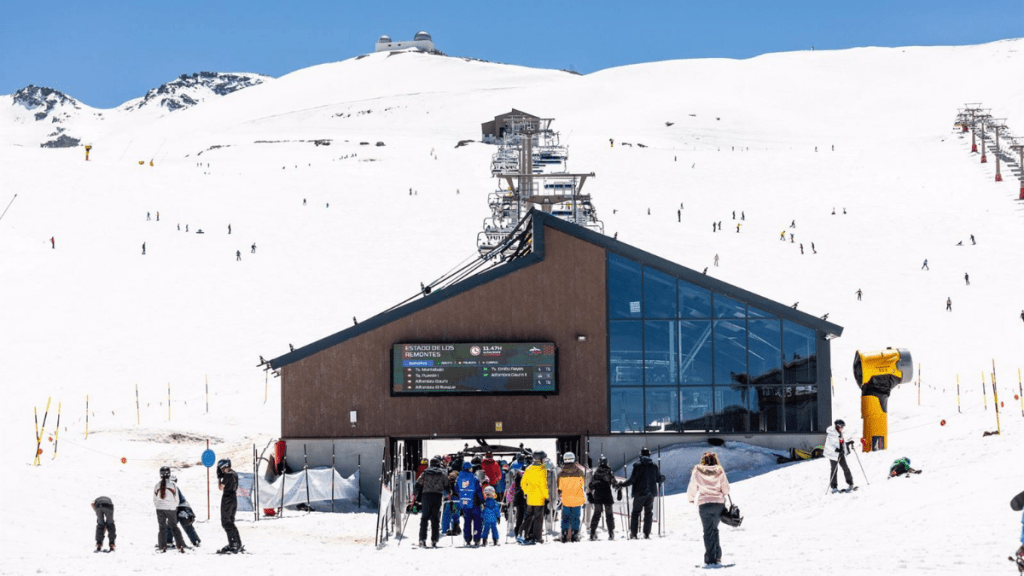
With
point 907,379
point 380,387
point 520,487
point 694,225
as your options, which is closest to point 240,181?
point 694,225

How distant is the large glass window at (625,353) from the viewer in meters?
31.1

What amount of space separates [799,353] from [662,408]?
11.1 ft

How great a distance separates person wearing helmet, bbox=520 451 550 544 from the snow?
748mm

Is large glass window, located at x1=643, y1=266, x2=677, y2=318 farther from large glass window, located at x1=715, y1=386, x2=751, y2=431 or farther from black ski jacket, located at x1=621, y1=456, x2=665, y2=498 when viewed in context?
black ski jacket, located at x1=621, y1=456, x2=665, y2=498

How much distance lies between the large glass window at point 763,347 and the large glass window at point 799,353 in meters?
0.17

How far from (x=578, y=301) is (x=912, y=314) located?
1098 inches

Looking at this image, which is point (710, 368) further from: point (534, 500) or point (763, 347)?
point (534, 500)

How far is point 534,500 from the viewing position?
716 inches

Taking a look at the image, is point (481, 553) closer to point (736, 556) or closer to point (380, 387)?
point (736, 556)

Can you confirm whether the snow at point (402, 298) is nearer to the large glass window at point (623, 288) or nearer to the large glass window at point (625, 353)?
the large glass window at point (625, 353)

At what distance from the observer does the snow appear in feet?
55.8

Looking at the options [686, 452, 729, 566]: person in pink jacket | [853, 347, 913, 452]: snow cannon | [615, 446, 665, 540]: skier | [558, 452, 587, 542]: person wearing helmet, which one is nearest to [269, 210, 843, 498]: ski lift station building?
[853, 347, 913, 452]: snow cannon

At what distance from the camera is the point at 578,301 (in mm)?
31500

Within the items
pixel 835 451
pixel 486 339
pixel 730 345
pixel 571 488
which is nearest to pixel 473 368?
pixel 486 339
